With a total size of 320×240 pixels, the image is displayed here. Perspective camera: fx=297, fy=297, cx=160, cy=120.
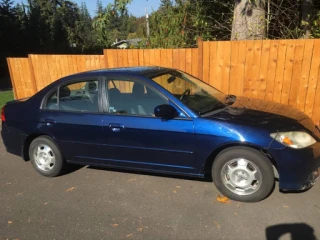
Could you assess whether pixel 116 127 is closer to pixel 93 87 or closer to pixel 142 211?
pixel 93 87

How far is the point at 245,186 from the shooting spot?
3.43m

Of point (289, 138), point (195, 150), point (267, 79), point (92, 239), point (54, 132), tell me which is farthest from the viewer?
point (267, 79)

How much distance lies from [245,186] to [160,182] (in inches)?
46.9

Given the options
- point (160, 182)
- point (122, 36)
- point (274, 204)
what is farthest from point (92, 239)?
point (122, 36)

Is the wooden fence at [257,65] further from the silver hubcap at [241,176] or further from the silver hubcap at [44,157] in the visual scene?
the silver hubcap at [44,157]

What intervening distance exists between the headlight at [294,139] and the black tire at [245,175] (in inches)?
10.4

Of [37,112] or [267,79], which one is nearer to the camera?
[37,112]

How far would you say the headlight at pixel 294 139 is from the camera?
3.20 m

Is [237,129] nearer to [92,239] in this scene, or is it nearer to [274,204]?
[274,204]

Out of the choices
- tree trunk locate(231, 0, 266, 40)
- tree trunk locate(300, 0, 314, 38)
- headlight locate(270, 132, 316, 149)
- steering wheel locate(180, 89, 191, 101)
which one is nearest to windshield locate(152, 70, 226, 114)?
steering wheel locate(180, 89, 191, 101)

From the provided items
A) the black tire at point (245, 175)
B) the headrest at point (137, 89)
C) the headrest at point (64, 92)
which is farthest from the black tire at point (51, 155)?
the black tire at point (245, 175)

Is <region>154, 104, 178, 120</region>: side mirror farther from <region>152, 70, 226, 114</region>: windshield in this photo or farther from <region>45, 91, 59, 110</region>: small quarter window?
<region>45, 91, 59, 110</region>: small quarter window

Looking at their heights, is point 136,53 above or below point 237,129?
above

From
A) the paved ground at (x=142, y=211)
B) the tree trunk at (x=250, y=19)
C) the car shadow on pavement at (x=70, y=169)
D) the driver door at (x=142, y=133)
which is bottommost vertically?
the car shadow on pavement at (x=70, y=169)
